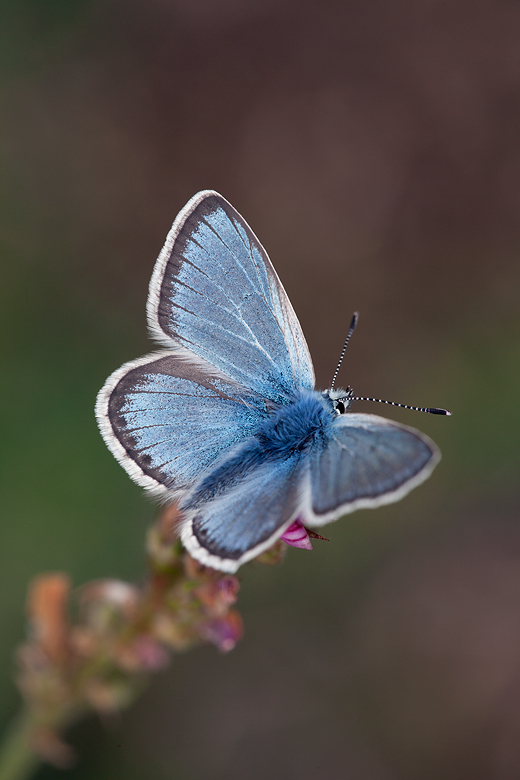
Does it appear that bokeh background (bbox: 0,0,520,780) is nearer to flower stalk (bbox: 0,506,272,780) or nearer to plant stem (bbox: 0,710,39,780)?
plant stem (bbox: 0,710,39,780)

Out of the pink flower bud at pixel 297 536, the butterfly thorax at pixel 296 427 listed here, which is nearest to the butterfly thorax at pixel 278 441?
the butterfly thorax at pixel 296 427

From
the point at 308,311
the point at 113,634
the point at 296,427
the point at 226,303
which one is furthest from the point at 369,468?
the point at 308,311

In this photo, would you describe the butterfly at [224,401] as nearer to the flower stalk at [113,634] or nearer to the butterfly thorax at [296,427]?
the butterfly thorax at [296,427]

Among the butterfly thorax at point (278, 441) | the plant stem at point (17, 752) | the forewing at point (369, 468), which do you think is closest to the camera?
the forewing at point (369, 468)

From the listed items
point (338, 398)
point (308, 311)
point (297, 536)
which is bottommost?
point (308, 311)

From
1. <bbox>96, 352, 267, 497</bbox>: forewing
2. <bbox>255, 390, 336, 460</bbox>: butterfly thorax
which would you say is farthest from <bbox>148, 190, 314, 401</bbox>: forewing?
<bbox>255, 390, 336, 460</bbox>: butterfly thorax

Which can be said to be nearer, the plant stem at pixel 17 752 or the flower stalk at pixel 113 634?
the flower stalk at pixel 113 634

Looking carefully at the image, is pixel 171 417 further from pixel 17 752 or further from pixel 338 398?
pixel 17 752
